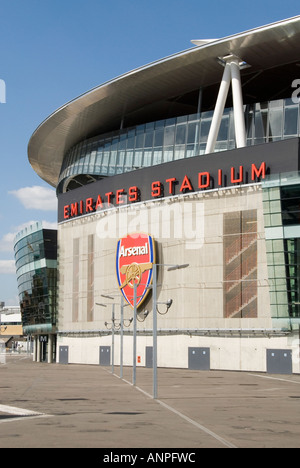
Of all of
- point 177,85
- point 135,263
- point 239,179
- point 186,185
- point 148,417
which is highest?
point 177,85

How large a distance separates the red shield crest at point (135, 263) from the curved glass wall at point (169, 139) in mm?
9972

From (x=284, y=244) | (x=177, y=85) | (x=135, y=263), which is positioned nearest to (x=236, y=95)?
(x=177, y=85)

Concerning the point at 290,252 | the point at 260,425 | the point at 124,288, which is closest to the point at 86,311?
the point at 124,288

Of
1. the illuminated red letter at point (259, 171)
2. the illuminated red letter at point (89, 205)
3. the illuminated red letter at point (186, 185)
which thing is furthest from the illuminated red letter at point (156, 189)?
the illuminated red letter at point (259, 171)

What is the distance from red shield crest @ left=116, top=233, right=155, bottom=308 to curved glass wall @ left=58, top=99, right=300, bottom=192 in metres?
9.97

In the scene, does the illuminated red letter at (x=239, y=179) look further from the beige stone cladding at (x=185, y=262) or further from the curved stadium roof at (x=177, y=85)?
the curved stadium roof at (x=177, y=85)

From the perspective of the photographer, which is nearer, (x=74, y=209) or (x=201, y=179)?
(x=201, y=179)

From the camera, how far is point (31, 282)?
348 feet

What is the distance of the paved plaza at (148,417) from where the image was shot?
19.2 m

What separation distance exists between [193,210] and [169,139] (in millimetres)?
13018

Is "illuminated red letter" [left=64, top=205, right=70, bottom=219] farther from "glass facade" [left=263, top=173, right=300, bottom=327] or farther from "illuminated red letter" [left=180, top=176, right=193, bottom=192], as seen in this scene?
"glass facade" [left=263, top=173, right=300, bottom=327]

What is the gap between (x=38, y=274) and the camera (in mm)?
101875

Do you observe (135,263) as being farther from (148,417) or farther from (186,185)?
(148,417)

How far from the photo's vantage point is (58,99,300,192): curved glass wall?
251 ft
